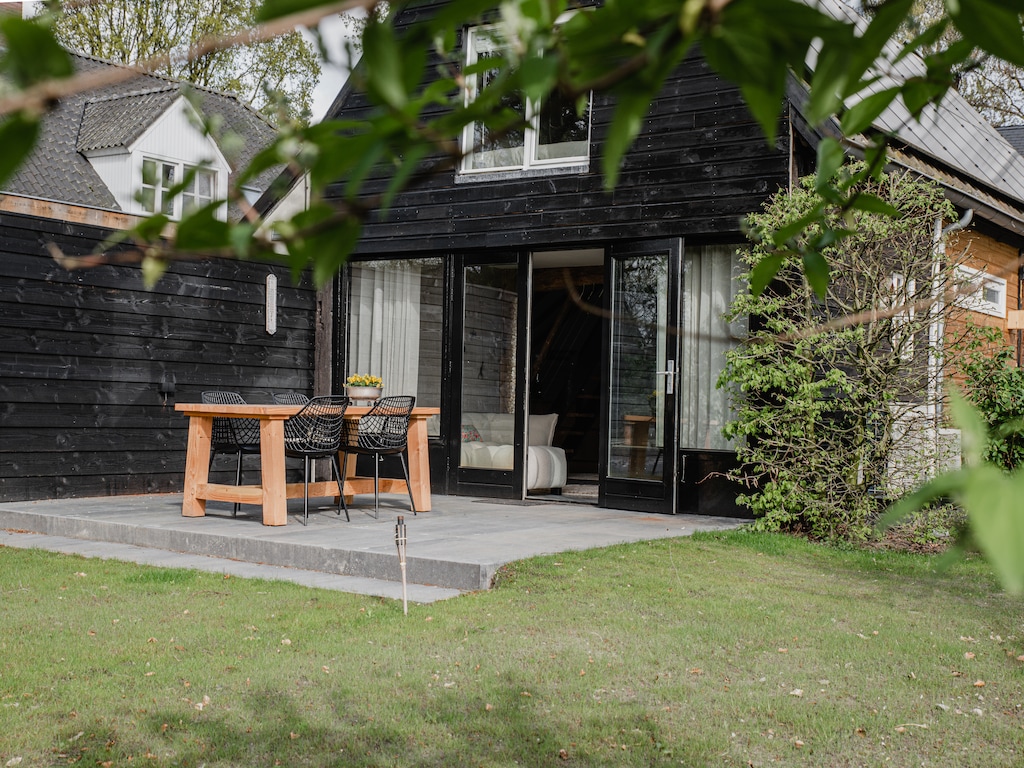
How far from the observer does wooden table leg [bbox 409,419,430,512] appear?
7.70 metres

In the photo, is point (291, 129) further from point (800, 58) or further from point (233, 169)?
point (800, 58)

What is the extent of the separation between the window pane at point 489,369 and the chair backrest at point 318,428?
7.26 feet

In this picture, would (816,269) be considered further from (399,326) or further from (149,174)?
(399,326)

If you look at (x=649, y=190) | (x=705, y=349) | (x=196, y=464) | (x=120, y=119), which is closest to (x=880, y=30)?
(x=196, y=464)

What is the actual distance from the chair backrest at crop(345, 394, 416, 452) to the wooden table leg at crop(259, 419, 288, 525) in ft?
2.08

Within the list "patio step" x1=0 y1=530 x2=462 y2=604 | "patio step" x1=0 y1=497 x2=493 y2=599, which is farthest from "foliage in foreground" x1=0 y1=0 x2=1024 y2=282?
"patio step" x1=0 y1=497 x2=493 y2=599

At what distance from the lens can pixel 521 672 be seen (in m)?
3.62

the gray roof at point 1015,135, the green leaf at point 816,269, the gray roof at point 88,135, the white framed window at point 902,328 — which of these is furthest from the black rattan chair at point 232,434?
the gray roof at point 1015,135

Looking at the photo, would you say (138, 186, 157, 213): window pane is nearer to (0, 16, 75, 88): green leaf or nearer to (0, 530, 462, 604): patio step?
(0, 16, 75, 88): green leaf

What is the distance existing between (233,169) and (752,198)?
7.43 m

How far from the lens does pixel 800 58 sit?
606 millimetres

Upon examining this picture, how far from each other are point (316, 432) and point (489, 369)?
2.49 m

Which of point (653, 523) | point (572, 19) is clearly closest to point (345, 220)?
point (572, 19)

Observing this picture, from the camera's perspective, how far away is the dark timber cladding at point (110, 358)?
806 cm
